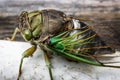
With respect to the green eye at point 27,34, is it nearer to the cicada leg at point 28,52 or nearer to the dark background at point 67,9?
the cicada leg at point 28,52

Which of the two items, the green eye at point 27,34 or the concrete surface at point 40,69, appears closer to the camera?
the concrete surface at point 40,69

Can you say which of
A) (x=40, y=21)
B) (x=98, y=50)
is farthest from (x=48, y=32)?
(x=98, y=50)

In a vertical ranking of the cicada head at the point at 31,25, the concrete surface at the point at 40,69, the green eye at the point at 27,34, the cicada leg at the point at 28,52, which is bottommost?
the concrete surface at the point at 40,69

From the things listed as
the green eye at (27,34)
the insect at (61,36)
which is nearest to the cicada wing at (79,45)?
the insect at (61,36)

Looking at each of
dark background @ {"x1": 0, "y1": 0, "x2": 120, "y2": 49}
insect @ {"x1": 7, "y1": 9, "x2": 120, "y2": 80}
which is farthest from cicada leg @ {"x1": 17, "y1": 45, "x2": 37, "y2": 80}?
dark background @ {"x1": 0, "y1": 0, "x2": 120, "y2": 49}

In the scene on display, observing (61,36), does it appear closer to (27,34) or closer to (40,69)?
(27,34)

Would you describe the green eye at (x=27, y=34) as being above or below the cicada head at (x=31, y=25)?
below

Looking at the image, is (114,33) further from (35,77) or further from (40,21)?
(35,77)

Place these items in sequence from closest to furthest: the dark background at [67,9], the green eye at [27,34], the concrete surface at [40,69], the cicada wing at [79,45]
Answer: the concrete surface at [40,69], the cicada wing at [79,45], the green eye at [27,34], the dark background at [67,9]

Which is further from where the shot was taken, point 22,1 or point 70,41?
point 22,1
